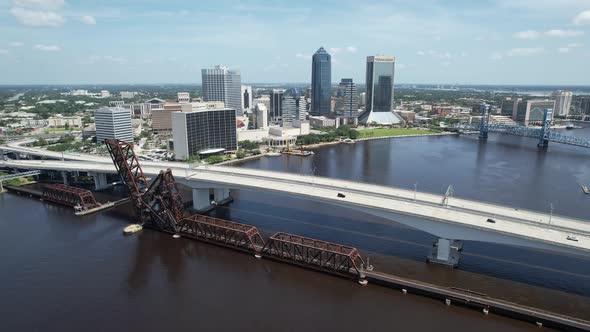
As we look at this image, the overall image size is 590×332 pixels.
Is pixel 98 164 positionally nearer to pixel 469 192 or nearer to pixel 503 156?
pixel 469 192

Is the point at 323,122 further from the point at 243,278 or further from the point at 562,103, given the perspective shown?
the point at 562,103

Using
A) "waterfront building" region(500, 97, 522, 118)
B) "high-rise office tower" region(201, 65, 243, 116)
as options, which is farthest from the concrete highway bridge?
"waterfront building" region(500, 97, 522, 118)

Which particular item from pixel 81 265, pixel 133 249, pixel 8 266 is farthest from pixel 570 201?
pixel 8 266

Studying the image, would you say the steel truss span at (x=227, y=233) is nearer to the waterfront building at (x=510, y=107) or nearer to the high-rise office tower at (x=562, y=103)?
the waterfront building at (x=510, y=107)

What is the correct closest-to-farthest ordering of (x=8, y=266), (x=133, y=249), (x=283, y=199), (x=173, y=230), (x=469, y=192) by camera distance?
(x=8, y=266) < (x=133, y=249) < (x=173, y=230) < (x=283, y=199) < (x=469, y=192)

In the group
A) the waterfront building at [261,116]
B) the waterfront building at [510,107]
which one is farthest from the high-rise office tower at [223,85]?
the waterfront building at [510,107]
